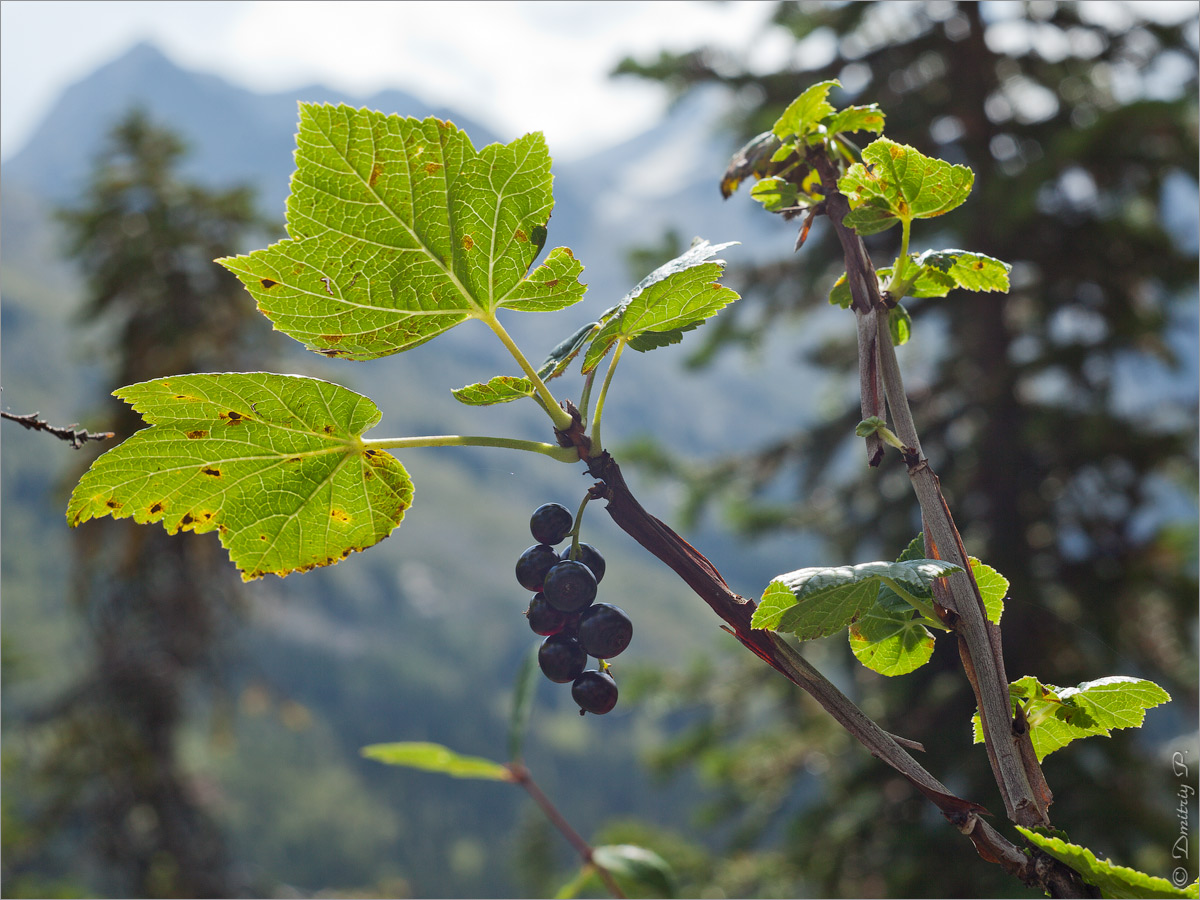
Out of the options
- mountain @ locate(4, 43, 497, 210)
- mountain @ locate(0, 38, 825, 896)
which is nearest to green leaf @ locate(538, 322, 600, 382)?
mountain @ locate(0, 38, 825, 896)

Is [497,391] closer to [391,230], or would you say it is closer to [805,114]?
[391,230]

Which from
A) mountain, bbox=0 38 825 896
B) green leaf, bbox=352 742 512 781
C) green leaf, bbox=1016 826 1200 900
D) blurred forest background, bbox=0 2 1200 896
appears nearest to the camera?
green leaf, bbox=1016 826 1200 900

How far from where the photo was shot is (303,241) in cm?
42

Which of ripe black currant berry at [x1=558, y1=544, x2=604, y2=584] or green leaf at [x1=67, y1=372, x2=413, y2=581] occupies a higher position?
green leaf at [x1=67, y1=372, x2=413, y2=581]

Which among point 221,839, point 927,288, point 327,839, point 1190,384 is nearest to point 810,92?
point 927,288

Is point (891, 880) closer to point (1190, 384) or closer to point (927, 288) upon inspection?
point (927, 288)

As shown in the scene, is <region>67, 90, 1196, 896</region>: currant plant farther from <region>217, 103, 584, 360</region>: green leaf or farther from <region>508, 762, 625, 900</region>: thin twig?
<region>508, 762, 625, 900</region>: thin twig

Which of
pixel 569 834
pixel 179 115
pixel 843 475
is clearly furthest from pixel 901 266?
pixel 179 115

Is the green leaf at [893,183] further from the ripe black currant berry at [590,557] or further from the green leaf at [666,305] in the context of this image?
the ripe black currant berry at [590,557]

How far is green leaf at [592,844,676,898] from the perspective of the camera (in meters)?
0.79

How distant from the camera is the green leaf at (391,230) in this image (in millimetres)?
412

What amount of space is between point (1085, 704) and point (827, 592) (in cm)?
17

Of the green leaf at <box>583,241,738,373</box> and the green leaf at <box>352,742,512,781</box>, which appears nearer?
the green leaf at <box>583,241,738,373</box>

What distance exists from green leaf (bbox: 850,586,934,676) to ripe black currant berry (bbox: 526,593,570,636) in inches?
6.7
